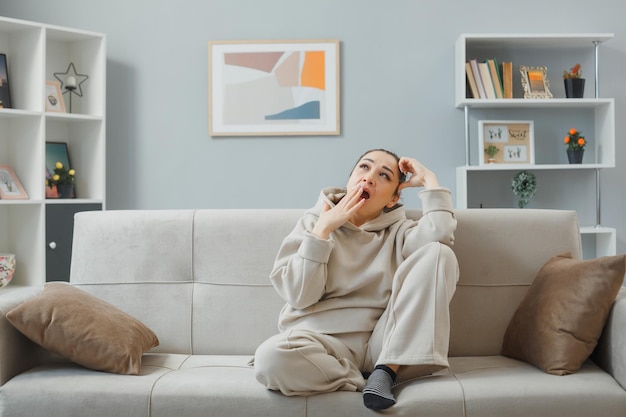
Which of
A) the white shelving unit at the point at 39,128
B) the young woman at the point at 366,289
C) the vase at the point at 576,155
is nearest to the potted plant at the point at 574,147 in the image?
the vase at the point at 576,155

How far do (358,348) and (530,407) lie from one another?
503 mm

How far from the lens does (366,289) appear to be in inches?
85.7

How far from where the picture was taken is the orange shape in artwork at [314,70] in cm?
394

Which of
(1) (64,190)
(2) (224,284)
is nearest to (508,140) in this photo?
(2) (224,284)

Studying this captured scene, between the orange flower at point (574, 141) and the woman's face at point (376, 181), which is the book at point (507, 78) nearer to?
the orange flower at point (574, 141)

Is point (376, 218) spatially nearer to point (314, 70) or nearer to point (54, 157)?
point (314, 70)

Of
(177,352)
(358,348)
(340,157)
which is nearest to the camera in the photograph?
(358,348)

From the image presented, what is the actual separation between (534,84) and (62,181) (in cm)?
254

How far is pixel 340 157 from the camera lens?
13.0ft

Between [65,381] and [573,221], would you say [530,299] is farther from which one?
[65,381]

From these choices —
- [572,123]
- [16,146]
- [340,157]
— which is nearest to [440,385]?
[340,157]

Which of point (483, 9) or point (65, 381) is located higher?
point (483, 9)

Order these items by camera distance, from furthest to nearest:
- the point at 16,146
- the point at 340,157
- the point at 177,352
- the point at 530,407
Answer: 1. the point at 340,157
2. the point at 16,146
3. the point at 177,352
4. the point at 530,407

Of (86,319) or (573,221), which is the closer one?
(86,319)
